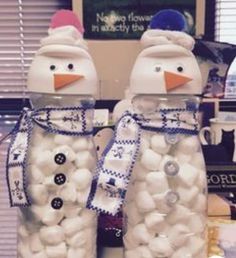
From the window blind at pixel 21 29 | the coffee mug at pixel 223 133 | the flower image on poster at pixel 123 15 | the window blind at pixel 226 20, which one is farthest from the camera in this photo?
the window blind at pixel 21 29

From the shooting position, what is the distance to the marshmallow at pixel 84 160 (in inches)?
36.1

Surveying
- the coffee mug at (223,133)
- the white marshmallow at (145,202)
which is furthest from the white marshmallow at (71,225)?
the coffee mug at (223,133)

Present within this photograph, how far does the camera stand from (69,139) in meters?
0.92

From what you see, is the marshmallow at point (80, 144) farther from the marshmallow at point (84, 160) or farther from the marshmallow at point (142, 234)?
the marshmallow at point (142, 234)

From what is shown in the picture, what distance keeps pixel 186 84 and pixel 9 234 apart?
114 cm

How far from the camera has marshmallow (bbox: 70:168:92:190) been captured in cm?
91

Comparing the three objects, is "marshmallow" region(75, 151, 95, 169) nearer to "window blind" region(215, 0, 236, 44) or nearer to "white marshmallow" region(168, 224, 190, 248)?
"white marshmallow" region(168, 224, 190, 248)

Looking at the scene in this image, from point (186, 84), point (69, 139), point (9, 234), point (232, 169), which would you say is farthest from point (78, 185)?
point (9, 234)

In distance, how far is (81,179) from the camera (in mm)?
908

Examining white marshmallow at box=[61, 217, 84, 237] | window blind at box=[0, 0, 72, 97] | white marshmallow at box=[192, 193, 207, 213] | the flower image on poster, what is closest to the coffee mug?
the flower image on poster

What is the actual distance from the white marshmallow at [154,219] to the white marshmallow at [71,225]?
0.11 m

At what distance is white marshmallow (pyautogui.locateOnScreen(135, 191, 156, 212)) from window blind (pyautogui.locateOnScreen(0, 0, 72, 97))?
1.19 meters

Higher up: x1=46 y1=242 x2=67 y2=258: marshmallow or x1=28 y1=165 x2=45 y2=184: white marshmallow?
x1=28 y1=165 x2=45 y2=184: white marshmallow

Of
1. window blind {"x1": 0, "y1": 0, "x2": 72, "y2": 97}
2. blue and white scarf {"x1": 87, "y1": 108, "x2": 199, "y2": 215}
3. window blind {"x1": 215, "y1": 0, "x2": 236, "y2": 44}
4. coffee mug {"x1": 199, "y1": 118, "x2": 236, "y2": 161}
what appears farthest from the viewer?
window blind {"x1": 0, "y1": 0, "x2": 72, "y2": 97}
